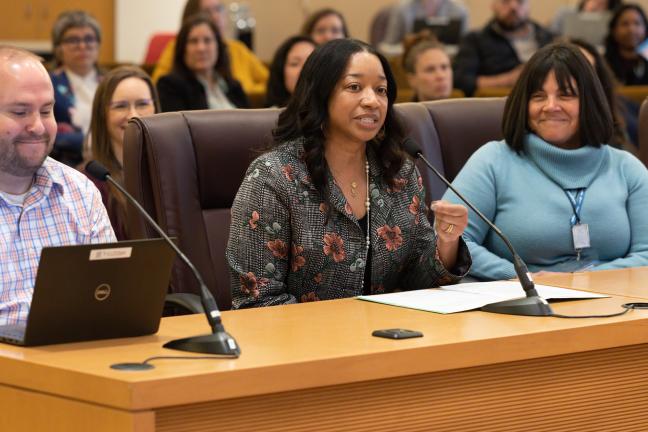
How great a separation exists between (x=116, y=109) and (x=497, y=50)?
12.5 ft

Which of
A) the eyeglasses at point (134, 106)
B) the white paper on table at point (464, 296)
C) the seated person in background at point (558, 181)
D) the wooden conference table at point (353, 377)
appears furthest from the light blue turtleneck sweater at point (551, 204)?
the eyeglasses at point (134, 106)

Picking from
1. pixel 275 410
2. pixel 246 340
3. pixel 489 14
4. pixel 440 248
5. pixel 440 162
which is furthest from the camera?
pixel 489 14

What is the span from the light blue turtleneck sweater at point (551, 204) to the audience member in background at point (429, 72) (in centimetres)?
220

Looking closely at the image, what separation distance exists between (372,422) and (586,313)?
577 millimetres

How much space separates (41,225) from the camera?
8.05ft

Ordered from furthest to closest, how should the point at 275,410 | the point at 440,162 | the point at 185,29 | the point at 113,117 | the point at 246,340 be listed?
the point at 185,29 → the point at 113,117 → the point at 440,162 → the point at 246,340 → the point at 275,410

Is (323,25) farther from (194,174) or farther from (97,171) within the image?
(97,171)

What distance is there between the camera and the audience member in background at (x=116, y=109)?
3746mm

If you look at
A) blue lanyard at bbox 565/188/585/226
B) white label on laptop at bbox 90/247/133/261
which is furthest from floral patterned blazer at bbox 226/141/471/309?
white label on laptop at bbox 90/247/133/261

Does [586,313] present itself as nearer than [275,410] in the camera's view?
No

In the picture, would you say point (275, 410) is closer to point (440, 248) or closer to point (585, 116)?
point (440, 248)

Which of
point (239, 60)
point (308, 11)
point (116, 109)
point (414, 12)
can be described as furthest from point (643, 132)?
point (308, 11)

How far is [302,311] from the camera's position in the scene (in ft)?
7.93

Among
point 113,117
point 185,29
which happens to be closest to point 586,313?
point 113,117
